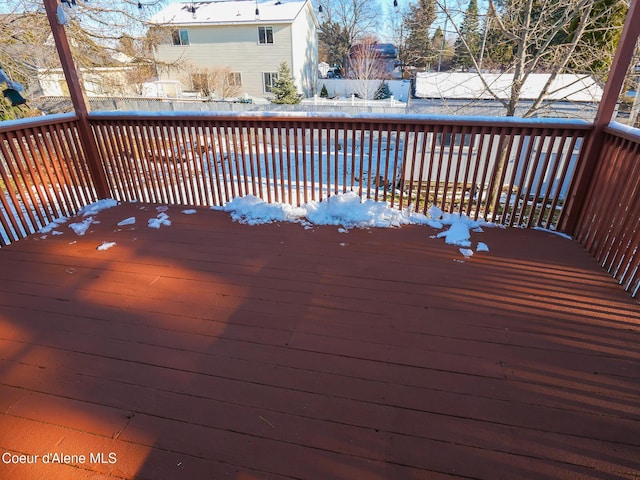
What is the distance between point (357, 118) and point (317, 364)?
6.89ft

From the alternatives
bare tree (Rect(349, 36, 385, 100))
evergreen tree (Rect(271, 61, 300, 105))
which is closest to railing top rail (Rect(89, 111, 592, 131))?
evergreen tree (Rect(271, 61, 300, 105))

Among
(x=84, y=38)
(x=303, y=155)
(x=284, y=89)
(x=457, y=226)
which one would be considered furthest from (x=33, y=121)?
(x=284, y=89)

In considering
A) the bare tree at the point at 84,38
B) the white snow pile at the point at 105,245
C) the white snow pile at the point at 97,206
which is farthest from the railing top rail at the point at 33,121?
the bare tree at the point at 84,38

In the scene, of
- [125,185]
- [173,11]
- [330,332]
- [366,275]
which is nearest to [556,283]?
[366,275]

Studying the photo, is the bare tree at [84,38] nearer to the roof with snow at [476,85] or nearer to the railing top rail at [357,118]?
the railing top rail at [357,118]

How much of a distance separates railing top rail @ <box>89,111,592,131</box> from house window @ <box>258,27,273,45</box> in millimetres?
16079

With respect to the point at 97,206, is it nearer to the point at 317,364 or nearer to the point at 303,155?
the point at 303,155

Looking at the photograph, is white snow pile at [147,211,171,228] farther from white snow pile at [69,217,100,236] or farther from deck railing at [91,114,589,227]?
white snow pile at [69,217,100,236]

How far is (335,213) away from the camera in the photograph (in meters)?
3.14

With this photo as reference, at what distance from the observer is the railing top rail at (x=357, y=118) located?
8.71 feet

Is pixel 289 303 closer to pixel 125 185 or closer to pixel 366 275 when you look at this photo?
pixel 366 275

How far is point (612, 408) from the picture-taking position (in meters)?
1.41

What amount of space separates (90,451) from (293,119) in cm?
258

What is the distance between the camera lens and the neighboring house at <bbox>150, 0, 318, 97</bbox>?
1659cm
